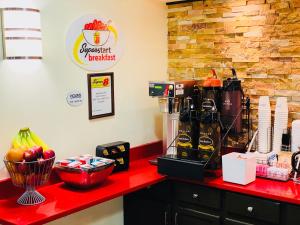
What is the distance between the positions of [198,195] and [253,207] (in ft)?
1.16

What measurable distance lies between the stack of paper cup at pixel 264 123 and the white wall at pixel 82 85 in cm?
84

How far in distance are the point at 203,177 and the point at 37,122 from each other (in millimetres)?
991

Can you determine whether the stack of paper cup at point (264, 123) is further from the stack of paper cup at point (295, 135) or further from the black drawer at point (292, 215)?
the black drawer at point (292, 215)

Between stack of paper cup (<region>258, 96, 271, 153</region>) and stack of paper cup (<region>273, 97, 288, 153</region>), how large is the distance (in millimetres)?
43

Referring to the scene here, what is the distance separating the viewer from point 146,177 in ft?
8.07

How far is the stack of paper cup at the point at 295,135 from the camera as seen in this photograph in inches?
95.9

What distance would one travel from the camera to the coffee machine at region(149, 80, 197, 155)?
2643mm

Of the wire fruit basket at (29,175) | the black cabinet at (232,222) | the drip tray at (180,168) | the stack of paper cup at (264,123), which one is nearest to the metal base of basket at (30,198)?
the wire fruit basket at (29,175)

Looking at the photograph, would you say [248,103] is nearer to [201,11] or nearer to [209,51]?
[209,51]

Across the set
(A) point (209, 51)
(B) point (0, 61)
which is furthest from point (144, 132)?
(B) point (0, 61)

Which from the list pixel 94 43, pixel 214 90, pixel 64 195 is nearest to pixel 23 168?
pixel 64 195

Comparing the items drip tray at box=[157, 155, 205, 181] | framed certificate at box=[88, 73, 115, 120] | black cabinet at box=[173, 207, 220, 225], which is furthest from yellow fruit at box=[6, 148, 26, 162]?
black cabinet at box=[173, 207, 220, 225]

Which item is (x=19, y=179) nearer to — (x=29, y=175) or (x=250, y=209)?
(x=29, y=175)

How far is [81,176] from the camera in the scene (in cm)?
217
